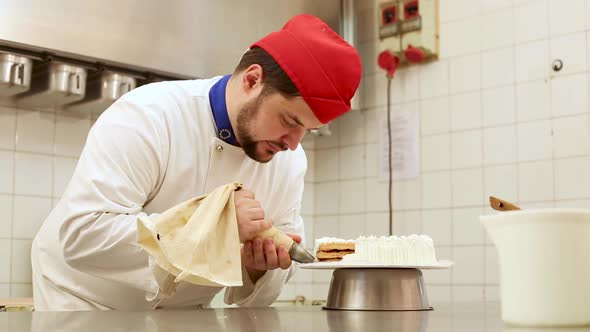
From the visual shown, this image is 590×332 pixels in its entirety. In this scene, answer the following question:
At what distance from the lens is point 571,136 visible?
3.00 metres

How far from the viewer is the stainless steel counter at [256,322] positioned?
38.3 inches

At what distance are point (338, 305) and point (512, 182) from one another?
6.03 feet

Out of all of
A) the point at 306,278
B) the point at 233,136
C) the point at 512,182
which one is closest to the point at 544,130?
the point at 512,182

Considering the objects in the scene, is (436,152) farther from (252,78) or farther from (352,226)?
(252,78)

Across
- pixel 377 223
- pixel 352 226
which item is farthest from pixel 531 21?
pixel 352 226

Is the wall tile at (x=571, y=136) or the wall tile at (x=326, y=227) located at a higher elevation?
the wall tile at (x=571, y=136)

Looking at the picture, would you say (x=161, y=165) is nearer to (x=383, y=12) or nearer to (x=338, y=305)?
(x=338, y=305)

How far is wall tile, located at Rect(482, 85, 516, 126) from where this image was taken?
3195 mm

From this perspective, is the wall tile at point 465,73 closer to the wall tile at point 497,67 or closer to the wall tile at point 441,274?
the wall tile at point 497,67

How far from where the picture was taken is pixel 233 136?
187cm

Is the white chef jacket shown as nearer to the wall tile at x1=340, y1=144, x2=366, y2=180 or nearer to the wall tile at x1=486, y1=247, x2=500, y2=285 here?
the wall tile at x1=486, y1=247, x2=500, y2=285

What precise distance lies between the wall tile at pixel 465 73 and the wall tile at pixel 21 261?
1.86m

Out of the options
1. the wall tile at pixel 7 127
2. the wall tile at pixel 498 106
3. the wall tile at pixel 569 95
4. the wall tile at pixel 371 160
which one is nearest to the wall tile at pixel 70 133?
the wall tile at pixel 7 127

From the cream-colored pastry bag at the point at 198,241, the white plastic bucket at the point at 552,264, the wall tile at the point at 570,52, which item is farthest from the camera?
the wall tile at the point at 570,52
